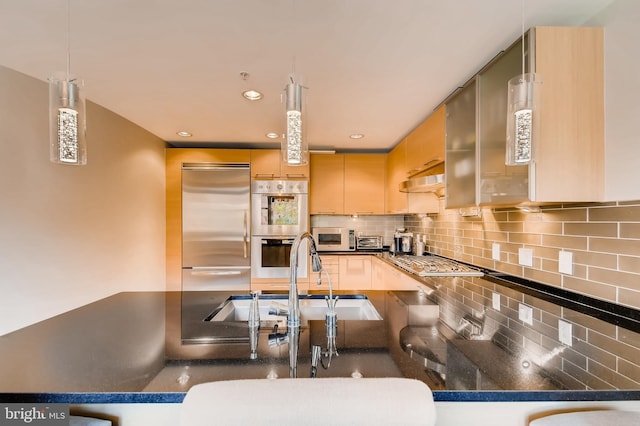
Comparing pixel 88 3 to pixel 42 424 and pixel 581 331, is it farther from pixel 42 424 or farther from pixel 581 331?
pixel 581 331

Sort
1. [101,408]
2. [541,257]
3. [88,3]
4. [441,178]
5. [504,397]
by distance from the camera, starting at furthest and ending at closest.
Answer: [441,178], [541,257], [88,3], [101,408], [504,397]

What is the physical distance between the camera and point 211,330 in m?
1.04

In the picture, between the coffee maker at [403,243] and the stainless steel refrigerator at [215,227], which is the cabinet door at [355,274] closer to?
the coffee maker at [403,243]

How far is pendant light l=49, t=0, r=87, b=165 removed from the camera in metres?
1.01

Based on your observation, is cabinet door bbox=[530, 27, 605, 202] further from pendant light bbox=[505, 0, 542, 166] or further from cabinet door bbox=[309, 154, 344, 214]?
cabinet door bbox=[309, 154, 344, 214]

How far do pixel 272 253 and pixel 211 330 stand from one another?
2.63 metres

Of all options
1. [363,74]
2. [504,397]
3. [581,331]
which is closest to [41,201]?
[363,74]

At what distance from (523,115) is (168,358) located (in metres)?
1.39

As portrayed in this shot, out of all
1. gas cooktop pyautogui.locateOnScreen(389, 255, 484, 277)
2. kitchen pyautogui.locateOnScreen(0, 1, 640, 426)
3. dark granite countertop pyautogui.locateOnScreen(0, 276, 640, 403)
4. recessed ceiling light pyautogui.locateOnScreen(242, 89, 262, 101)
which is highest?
recessed ceiling light pyautogui.locateOnScreen(242, 89, 262, 101)

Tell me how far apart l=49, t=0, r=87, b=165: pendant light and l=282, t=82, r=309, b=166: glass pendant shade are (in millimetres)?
741

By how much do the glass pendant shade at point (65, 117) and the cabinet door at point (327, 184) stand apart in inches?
116

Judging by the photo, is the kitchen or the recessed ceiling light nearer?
the kitchen

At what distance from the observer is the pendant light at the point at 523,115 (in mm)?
1011

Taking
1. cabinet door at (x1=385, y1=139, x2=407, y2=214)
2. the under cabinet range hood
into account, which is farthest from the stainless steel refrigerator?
the under cabinet range hood
